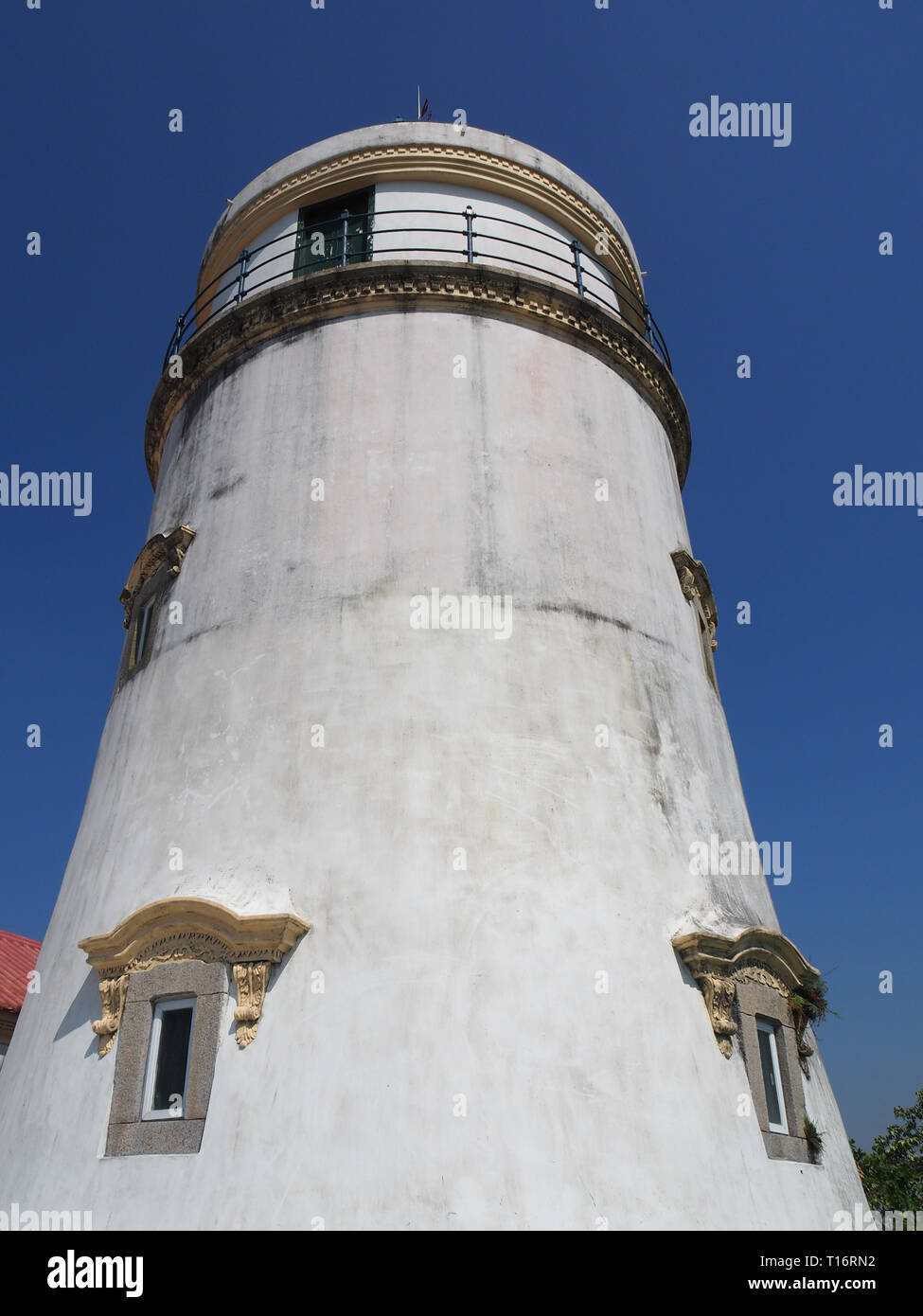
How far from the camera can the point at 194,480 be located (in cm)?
1305

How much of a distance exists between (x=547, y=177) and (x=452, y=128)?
1.63 metres

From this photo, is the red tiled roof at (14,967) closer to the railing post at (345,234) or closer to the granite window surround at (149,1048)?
the granite window surround at (149,1048)

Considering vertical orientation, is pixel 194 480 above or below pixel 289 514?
above

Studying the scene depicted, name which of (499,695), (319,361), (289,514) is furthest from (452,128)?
(499,695)

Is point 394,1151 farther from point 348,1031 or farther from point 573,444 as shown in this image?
point 573,444

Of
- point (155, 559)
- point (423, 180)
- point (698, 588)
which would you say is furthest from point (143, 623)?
point (423, 180)

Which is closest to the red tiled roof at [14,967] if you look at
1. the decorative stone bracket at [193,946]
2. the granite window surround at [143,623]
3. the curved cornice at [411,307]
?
the granite window surround at [143,623]

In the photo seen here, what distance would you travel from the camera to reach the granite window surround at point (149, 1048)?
340 inches

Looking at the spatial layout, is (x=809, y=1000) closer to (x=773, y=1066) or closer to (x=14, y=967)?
(x=773, y=1066)

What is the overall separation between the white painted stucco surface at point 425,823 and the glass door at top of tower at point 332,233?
1.89 meters

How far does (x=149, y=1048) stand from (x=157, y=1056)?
10 cm

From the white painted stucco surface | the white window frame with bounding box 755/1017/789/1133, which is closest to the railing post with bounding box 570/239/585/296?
the white painted stucco surface

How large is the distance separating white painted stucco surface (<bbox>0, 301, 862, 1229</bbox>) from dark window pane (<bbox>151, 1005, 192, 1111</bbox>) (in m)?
0.53
